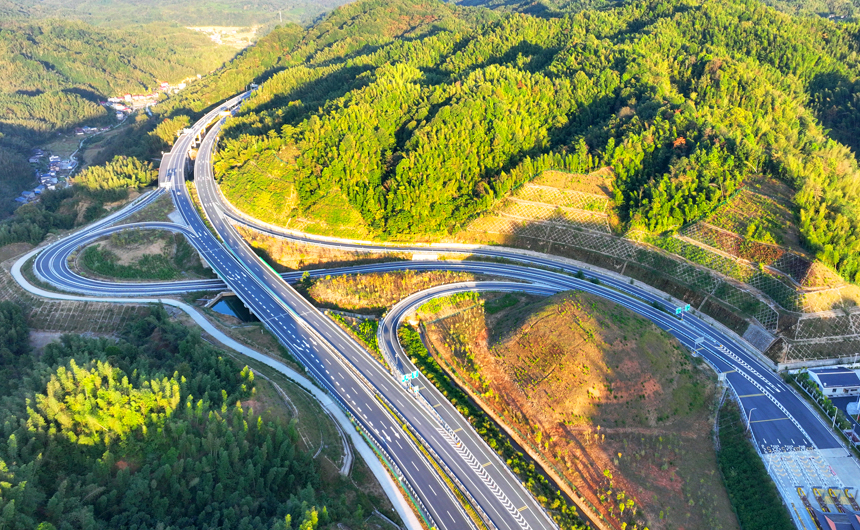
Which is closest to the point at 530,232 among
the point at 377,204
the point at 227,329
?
the point at 377,204

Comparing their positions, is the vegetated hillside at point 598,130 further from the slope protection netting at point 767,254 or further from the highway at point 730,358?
the highway at point 730,358

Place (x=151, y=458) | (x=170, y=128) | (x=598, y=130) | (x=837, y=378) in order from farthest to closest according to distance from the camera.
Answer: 1. (x=170, y=128)
2. (x=598, y=130)
3. (x=837, y=378)
4. (x=151, y=458)

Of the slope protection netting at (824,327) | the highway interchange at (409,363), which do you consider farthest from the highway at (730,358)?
the slope protection netting at (824,327)

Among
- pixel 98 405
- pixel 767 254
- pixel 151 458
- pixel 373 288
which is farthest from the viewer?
pixel 373 288

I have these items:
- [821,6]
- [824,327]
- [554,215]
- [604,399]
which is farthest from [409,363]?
[821,6]

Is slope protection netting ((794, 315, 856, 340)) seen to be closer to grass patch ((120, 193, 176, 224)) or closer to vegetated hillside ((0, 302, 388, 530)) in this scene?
vegetated hillside ((0, 302, 388, 530))

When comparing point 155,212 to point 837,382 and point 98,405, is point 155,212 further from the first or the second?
point 837,382

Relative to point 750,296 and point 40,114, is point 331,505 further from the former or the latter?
point 40,114
